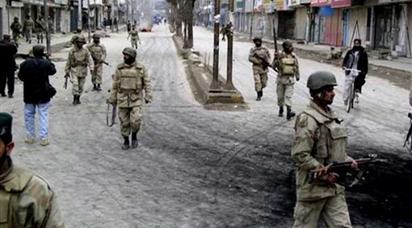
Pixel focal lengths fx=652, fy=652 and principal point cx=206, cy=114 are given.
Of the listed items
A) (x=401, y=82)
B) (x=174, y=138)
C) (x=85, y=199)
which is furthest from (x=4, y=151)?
(x=401, y=82)

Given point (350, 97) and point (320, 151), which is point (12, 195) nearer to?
point (320, 151)

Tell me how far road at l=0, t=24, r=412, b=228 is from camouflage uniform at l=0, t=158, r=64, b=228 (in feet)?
12.0

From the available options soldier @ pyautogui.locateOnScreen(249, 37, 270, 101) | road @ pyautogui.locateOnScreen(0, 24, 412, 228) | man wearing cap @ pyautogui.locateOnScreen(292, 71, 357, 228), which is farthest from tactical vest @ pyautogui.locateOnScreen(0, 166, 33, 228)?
soldier @ pyautogui.locateOnScreen(249, 37, 270, 101)

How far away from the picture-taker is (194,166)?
364 inches

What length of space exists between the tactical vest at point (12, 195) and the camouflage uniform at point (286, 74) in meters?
10.8

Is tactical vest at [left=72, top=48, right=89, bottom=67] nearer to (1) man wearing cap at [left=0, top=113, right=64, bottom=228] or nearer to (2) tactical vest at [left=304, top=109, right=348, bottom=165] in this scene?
(2) tactical vest at [left=304, top=109, right=348, bottom=165]

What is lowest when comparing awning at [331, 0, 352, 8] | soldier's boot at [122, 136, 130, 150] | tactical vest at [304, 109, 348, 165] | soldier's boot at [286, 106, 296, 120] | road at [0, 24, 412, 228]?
road at [0, 24, 412, 228]

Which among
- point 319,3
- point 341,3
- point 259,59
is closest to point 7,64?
point 259,59

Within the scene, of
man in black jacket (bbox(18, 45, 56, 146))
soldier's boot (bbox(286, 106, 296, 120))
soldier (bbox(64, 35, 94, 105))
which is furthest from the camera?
soldier (bbox(64, 35, 94, 105))

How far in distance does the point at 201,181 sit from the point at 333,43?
41757 mm

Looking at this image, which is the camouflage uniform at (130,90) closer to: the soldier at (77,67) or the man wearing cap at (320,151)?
the soldier at (77,67)

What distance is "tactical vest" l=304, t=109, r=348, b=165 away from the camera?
4.78 metres

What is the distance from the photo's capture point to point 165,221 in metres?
6.61

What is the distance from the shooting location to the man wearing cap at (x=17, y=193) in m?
2.81
